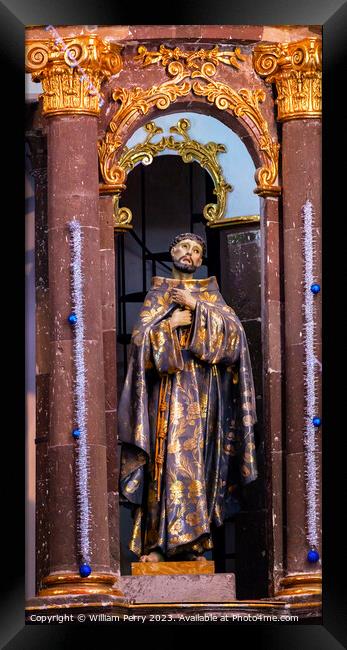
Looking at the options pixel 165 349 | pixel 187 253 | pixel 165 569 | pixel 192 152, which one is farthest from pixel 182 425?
pixel 192 152

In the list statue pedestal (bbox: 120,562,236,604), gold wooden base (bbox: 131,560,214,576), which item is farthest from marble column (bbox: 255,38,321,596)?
gold wooden base (bbox: 131,560,214,576)

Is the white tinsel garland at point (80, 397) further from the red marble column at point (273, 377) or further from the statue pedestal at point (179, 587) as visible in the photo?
the red marble column at point (273, 377)

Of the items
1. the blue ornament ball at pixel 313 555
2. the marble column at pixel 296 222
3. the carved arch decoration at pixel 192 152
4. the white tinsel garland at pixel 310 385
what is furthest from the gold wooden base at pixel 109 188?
the blue ornament ball at pixel 313 555

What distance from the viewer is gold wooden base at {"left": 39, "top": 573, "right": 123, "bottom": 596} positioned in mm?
25016

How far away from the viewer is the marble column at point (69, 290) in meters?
25.2

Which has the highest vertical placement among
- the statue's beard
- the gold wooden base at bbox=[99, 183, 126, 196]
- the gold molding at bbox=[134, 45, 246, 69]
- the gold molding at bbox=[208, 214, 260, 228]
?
the gold molding at bbox=[134, 45, 246, 69]

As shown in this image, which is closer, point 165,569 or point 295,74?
point 165,569

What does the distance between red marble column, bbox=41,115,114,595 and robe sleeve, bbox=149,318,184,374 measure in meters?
0.35

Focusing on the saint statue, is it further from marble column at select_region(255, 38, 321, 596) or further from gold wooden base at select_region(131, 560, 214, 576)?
marble column at select_region(255, 38, 321, 596)

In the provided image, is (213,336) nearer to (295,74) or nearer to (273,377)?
(273,377)

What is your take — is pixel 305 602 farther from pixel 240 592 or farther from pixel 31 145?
pixel 31 145

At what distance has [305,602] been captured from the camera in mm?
25266

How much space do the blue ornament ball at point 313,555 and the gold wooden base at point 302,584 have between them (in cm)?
9

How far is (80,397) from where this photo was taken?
83.2 ft
